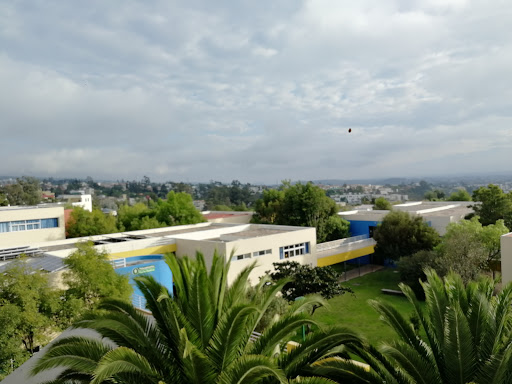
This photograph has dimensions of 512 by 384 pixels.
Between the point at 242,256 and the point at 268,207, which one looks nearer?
the point at 242,256

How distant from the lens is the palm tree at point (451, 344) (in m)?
5.73

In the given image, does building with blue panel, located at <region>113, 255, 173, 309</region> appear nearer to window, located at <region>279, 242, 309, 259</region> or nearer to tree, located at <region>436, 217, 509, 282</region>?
window, located at <region>279, 242, 309, 259</region>

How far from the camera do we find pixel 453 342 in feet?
19.2

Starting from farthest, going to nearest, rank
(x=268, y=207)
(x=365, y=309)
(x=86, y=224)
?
1. (x=268, y=207)
2. (x=86, y=224)
3. (x=365, y=309)

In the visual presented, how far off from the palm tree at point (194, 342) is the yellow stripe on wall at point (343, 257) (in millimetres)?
19894

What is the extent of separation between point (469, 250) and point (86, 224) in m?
25.5

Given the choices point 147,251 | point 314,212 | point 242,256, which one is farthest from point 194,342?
point 314,212

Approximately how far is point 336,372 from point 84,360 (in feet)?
12.2

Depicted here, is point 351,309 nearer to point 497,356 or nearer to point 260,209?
point 497,356

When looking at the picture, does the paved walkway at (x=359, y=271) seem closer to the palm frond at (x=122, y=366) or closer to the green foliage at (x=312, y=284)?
the green foliage at (x=312, y=284)

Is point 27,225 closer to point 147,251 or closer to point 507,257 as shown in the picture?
point 147,251

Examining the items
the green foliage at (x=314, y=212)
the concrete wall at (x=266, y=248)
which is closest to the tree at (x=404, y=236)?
the green foliage at (x=314, y=212)

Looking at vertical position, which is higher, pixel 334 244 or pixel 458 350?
pixel 458 350

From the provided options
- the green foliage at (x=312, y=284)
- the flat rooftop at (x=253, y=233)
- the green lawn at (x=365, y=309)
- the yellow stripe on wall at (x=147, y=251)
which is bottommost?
the green lawn at (x=365, y=309)
